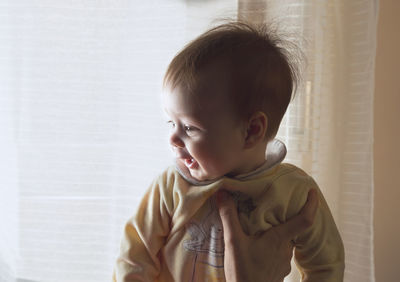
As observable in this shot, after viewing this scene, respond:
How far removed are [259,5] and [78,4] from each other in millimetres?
451

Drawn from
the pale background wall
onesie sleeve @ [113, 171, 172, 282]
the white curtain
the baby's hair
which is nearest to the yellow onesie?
onesie sleeve @ [113, 171, 172, 282]

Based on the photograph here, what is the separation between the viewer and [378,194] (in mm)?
1484

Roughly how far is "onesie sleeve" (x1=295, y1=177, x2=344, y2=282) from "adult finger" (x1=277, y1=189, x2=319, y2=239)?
0.12 feet

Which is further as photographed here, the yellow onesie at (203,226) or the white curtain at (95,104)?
the white curtain at (95,104)

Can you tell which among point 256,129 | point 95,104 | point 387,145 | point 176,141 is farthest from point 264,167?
point 387,145

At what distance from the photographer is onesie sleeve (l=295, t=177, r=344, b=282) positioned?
0.89 metres

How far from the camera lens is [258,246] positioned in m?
0.81

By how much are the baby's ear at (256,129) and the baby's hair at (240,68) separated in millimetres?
12

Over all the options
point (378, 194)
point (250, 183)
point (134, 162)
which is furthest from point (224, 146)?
point (378, 194)

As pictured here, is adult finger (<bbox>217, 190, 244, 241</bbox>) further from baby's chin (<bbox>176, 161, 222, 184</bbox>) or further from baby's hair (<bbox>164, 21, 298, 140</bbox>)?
baby's hair (<bbox>164, 21, 298, 140</bbox>)

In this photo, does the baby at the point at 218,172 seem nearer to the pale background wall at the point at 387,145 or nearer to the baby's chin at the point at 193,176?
the baby's chin at the point at 193,176

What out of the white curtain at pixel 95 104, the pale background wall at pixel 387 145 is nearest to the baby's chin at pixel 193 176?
the white curtain at pixel 95 104

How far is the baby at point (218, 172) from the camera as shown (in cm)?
80

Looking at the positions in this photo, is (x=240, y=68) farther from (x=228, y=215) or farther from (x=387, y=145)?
(x=387, y=145)
